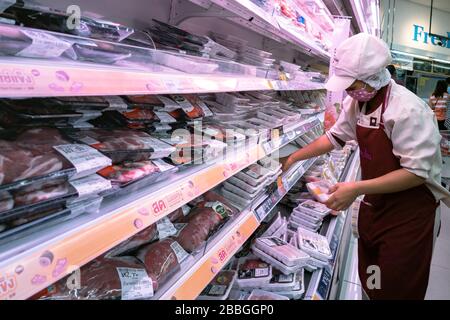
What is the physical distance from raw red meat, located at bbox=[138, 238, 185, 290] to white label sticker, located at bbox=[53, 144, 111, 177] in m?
0.35

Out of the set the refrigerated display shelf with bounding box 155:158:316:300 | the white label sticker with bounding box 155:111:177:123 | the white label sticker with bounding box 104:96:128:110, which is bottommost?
the refrigerated display shelf with bounding box 155:158:316:300

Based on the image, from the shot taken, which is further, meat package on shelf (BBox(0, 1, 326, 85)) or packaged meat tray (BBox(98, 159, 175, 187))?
packaged meat tray (BBox(98, 159, 175, 187))

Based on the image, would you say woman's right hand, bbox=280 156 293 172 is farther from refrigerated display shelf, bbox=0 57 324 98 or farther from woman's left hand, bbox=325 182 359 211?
refrigerated display shelf, bbox=0 57 324 98

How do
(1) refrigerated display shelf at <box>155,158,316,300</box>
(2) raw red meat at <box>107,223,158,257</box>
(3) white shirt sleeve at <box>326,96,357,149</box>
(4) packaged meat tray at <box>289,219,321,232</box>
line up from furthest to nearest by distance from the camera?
(4) packaged meat tray at <box>289,219,321,232</box>, (3) white shirt sleeve at <box>326,96,357,149</box>, (2) raw red meat at <box>107,223,158,257</box>, (1) refrigerated display shelf at <box>155,158,316,300</box>

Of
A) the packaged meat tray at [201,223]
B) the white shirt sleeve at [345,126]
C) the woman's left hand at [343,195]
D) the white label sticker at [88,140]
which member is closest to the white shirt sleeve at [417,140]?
the woman's left hand at [343,195]

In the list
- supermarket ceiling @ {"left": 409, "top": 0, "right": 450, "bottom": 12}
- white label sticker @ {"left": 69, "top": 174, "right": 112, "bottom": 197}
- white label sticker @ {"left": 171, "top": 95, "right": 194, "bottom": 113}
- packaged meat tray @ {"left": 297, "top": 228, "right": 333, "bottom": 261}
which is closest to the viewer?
white label sticker @ {"left": 69, "top": 174, "right": 112, "bottom": 197}

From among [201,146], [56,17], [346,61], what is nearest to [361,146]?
[346,61]

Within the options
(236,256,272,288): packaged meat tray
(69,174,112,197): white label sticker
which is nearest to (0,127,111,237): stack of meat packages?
(69,174,112,197): white label sticker

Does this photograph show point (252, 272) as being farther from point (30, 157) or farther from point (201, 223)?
point (30, 157)

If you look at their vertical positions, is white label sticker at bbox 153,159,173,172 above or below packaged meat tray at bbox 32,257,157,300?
above

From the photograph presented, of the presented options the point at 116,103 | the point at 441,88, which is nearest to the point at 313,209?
the point at 116,103

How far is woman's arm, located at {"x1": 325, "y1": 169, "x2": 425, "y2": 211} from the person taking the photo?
1508mm

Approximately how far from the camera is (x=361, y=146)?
1785 mm
